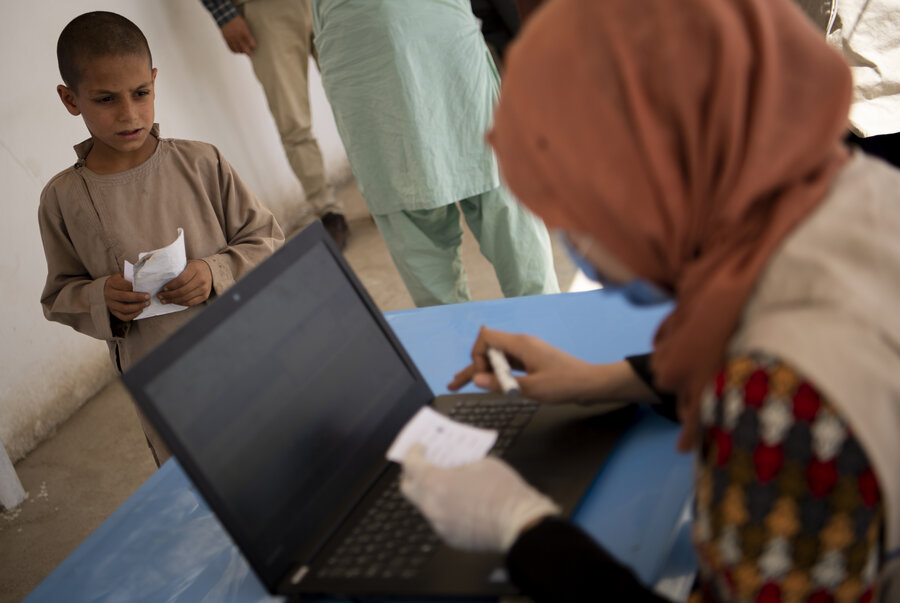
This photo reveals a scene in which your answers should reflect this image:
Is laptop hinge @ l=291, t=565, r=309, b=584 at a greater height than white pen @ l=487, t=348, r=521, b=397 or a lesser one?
lesser

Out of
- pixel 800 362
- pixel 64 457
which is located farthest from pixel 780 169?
pixel 64 457

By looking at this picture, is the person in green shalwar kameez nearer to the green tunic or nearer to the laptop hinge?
the green tunic

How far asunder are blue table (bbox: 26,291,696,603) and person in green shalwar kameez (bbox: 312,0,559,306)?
1.91ft

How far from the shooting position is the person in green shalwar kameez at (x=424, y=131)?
1.71m

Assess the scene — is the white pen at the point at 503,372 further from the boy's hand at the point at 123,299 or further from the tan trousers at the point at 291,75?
the tan trousers at the point at 291,75

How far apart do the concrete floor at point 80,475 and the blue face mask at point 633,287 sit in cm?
189

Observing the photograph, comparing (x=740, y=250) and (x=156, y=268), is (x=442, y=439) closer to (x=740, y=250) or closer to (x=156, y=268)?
(x=740, y=250)

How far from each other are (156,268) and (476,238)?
82 centimetres

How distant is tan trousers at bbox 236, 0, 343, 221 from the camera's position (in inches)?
132

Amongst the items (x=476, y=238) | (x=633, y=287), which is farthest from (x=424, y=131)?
(x=633, y=287)

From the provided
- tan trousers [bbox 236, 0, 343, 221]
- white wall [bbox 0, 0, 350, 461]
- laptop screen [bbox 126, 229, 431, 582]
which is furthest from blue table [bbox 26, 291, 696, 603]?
tan trousers [bbox 236, 0, 343, 221]

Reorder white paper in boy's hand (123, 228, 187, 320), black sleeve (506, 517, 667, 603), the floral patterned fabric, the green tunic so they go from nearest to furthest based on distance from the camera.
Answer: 1. the floral patterned fabric
2. black sleeve (506, 517, 667, 603)
3. white paper in boy's hand (123, 228, 187, 320)
4. the green tunic

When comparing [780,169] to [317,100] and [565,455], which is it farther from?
→ [317,100]

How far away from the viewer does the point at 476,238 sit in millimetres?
1920
